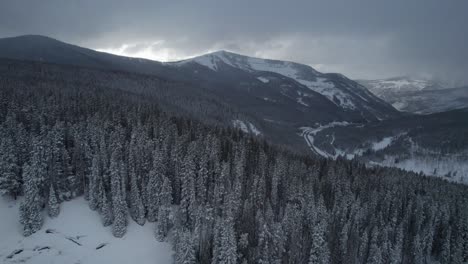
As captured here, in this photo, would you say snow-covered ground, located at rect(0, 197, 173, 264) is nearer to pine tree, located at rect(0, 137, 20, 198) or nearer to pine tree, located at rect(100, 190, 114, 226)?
pine tree, located at rect(100, 190, 114, 226)

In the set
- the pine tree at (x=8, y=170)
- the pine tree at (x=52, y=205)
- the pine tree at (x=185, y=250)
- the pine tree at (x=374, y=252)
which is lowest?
the pine tree at (x=374, y=252)

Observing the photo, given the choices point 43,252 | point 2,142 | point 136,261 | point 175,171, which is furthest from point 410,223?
point 2,142

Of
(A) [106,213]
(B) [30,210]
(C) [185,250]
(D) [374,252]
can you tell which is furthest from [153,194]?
A: (D) [374,252]

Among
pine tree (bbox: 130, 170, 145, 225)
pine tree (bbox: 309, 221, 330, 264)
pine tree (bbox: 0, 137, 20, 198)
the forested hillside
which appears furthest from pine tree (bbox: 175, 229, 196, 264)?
pine tree (bbox: 0, 137, 20, 198)

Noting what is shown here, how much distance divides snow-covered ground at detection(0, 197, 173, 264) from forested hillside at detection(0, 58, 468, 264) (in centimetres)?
195

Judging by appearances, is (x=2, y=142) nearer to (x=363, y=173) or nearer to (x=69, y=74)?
(x=363, y=173)

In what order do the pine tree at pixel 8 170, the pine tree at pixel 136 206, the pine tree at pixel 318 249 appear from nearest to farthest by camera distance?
the pine tree at pixel 318 249
the pine tree at pixel 8 170
the pine tree at pixel 136 206

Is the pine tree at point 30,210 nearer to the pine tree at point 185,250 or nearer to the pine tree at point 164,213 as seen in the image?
the pine tree at point 164,213

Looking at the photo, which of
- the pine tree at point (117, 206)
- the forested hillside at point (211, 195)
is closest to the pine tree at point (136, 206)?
the forested hillside at point (211, 195)

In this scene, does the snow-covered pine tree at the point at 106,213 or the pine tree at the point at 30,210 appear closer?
the pine tree at the point at 30,210

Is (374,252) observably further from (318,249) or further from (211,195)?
(211,195)

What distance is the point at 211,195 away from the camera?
7550 cm

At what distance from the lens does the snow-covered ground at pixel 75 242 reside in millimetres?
57219

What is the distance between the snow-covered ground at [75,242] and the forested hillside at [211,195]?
76.9 inches
